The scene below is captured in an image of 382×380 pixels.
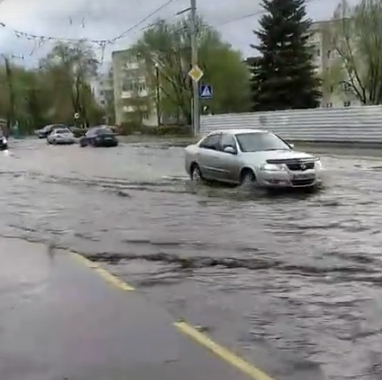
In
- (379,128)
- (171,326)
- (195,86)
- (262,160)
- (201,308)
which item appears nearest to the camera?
(171,326)

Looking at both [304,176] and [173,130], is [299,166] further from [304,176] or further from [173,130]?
[173,130]

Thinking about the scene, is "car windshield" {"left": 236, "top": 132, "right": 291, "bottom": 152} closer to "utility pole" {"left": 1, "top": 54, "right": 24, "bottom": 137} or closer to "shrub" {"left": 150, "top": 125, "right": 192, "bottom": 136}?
"shrub" {"left": 150, "top": 125, "right": 192, "bottom": 136}

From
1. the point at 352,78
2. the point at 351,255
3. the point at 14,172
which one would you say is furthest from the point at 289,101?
the point at 351,255

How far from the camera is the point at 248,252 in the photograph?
9.59 metres

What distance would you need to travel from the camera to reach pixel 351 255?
9.27 metres

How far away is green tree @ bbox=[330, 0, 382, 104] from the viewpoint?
5306cm

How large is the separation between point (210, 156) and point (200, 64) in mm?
45143

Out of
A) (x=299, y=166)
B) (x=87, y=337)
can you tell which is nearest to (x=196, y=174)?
(x=299, y=166)

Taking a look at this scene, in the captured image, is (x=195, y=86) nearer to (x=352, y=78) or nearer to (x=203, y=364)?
(x=352, y=78)

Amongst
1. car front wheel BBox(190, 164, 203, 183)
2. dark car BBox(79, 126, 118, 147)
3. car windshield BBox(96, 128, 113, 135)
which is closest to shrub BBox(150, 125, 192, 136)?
car windshield BBox(96, 128, 113, 135)

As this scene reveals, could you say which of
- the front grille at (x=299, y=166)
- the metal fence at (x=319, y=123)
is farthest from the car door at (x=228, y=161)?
the metal fence at (x=319, y=123)

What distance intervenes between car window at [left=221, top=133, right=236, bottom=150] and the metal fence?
1961cm

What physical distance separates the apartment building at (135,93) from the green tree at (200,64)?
2836 millimetres

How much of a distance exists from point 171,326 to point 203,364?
3.43ft
